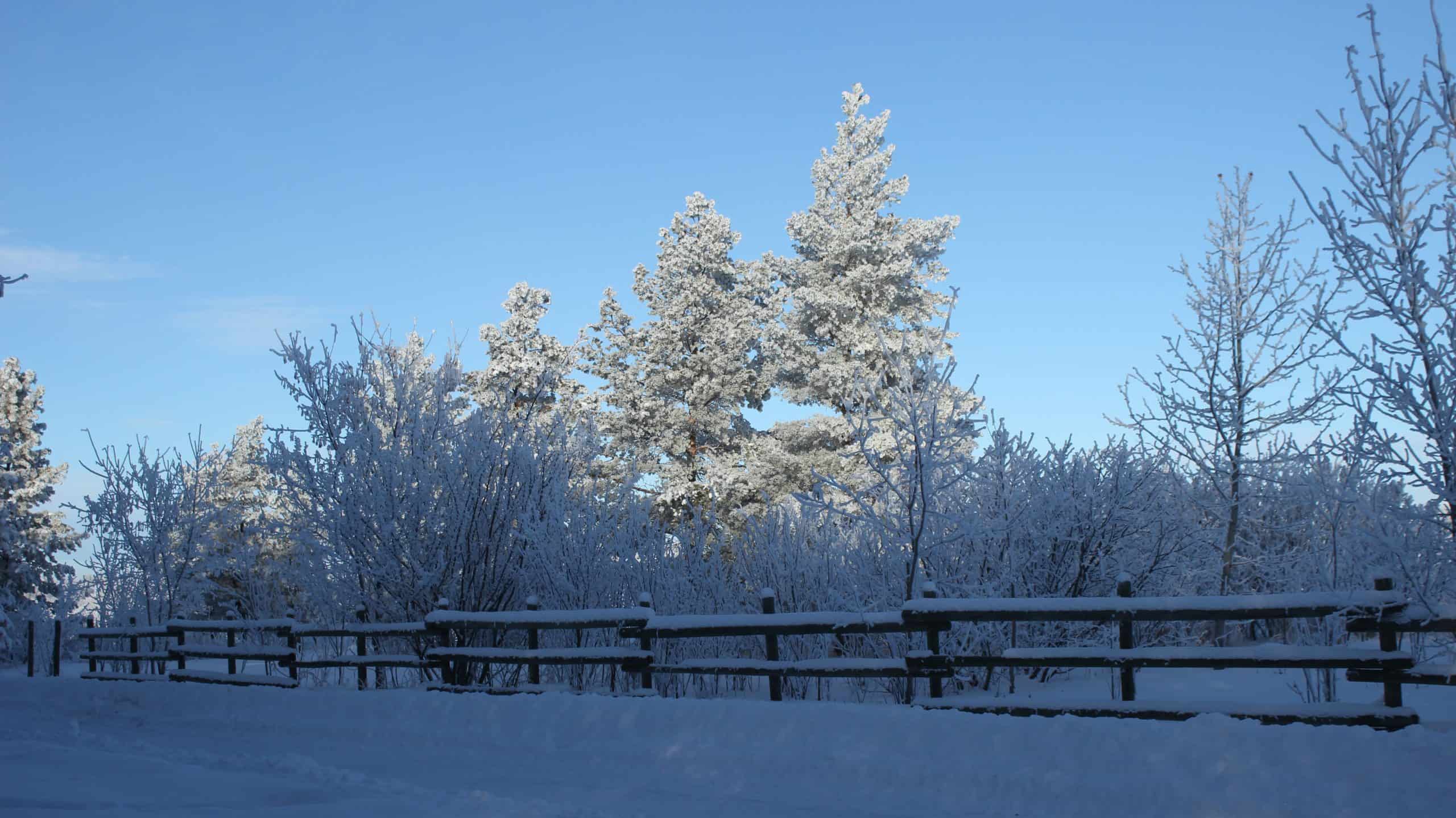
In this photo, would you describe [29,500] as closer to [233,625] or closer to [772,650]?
[233,625]

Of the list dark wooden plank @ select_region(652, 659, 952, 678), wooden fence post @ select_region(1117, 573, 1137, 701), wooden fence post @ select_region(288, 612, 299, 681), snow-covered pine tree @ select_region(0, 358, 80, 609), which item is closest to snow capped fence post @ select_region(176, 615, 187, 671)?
wooden fence post @ select_region(288, 612, 299, 681)

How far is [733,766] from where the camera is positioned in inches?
308

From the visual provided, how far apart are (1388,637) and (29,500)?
39.3m

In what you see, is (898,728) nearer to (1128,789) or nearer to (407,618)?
(1128,789)

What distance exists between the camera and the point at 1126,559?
1206 cm

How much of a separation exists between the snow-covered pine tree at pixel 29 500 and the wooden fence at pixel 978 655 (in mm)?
24573

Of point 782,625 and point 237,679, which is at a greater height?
point 782,625

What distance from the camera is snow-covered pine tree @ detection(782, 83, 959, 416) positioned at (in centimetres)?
2875

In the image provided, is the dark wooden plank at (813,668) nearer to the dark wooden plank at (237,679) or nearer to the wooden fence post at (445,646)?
the wooden fence post at (445,646)

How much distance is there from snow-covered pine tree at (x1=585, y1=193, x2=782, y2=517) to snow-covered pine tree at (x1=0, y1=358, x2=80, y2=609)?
1898 cm

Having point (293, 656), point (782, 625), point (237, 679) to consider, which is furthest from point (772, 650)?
point (237, 679)

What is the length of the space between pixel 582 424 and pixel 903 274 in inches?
603

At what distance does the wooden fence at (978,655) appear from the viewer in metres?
6.87

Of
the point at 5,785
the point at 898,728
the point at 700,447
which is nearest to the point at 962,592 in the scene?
the point at 898,728
